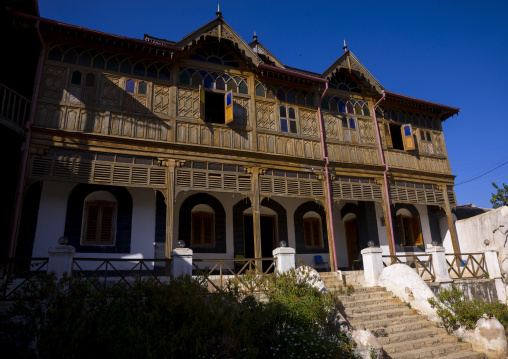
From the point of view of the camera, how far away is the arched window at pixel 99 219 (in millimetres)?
12531

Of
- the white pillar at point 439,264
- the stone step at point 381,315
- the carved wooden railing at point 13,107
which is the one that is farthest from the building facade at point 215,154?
the stone step at point 381,315

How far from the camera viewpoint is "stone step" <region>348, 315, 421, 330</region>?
9328 millimetres

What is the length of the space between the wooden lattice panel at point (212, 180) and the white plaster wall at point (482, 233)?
10.9 m

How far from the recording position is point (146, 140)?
12.6 meters

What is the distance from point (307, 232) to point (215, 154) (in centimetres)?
617

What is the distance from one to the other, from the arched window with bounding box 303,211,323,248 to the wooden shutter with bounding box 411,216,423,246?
5.09 meters

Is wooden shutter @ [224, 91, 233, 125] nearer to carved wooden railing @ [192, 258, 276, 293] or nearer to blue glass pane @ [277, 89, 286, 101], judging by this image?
blue glass pane @ [277, 89, 286, 101]

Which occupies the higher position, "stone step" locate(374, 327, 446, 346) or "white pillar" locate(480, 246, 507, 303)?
"white pillar" locate(480, 246, 507, 303)

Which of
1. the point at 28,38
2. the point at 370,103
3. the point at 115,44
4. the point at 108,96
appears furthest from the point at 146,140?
the point at 370,103

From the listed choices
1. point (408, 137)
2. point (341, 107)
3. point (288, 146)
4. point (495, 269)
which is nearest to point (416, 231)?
point (495, 269)

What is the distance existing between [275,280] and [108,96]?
862cm

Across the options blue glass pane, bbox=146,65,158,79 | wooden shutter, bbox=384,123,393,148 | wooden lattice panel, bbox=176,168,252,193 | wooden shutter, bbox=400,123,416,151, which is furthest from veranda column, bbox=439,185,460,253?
blue glass pane, bbox=146,65,158,79

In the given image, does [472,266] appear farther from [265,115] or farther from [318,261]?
[265,115]

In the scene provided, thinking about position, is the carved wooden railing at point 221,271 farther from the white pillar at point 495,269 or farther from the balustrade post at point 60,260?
the white pillar at point 495,269
